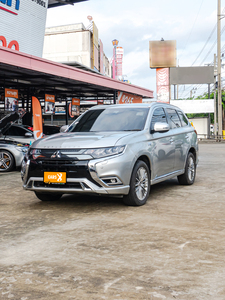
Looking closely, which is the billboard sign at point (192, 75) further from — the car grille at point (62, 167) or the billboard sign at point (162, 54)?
the car grille at point (62, 167)

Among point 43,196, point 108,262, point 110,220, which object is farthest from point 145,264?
point 43,196

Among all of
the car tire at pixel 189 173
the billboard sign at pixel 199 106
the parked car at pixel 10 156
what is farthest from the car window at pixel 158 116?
the billboard sign at pixel 199 106

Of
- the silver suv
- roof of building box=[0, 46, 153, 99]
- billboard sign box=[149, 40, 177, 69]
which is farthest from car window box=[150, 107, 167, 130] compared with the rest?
billboard sign box=[149, 40, 177, 69]

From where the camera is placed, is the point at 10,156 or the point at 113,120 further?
the point at 10,156

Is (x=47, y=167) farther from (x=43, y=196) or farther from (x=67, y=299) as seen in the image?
(x=67, y=299)

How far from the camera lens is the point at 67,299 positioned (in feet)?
9.46

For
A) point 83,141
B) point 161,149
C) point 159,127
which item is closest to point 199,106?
point 161,149

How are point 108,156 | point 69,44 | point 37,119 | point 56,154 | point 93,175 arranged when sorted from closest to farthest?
point 93,175, point 108,156, point 56,154, point 37,119, point 69,44

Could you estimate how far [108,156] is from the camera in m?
5.73

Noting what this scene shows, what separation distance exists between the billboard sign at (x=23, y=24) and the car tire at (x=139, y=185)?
532 inches

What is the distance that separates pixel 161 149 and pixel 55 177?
2.22 m

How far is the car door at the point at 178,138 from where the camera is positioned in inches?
306

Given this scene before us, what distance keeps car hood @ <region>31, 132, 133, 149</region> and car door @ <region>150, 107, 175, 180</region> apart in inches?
29.6

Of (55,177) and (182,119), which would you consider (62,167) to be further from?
(182,119)
